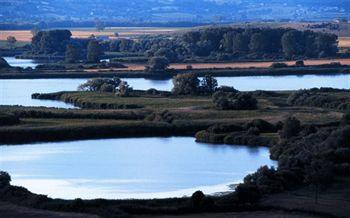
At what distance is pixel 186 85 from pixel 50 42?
40217mm

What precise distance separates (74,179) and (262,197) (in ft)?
21.2

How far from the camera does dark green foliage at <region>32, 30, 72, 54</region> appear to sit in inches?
3775

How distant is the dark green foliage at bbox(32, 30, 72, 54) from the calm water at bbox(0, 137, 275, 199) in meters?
53.7

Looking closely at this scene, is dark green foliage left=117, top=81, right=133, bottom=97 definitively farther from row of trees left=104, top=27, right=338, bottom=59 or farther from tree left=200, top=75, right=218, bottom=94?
row of trees left=104, top=27, right=338, bottom=59

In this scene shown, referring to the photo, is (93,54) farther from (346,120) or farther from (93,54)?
(346,120)

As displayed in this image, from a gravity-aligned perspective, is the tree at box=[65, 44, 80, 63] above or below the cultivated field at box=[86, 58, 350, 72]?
above

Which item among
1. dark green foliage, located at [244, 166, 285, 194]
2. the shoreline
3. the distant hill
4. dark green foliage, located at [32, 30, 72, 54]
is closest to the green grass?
dark green foliage, located at [32, 30, 72, 54]

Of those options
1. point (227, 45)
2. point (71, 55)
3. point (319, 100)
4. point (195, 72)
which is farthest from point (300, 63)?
point (319, 100)

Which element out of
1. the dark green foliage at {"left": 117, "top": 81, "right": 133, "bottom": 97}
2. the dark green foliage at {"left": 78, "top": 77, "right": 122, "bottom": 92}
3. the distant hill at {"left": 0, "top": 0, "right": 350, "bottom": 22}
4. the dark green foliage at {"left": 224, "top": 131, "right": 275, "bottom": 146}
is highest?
the distant hill at {"left": 0, "top": 0, "right": 350, "bottom": 22}

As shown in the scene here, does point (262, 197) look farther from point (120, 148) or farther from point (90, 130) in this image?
Answer: point (90, 130)

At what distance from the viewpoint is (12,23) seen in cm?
13812

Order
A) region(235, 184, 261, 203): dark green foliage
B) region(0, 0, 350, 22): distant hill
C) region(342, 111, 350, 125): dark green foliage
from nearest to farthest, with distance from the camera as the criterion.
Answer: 1. region(235, 184, 261, 203): dark green foliage
2. region(342, 111, 350, 125): dark green foliage
3. region(0, 0, 350, 22): distant hill

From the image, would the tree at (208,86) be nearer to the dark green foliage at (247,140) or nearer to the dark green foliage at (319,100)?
the dark green foliage at (319,100)

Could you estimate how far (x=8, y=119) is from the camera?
4434 centimetres
